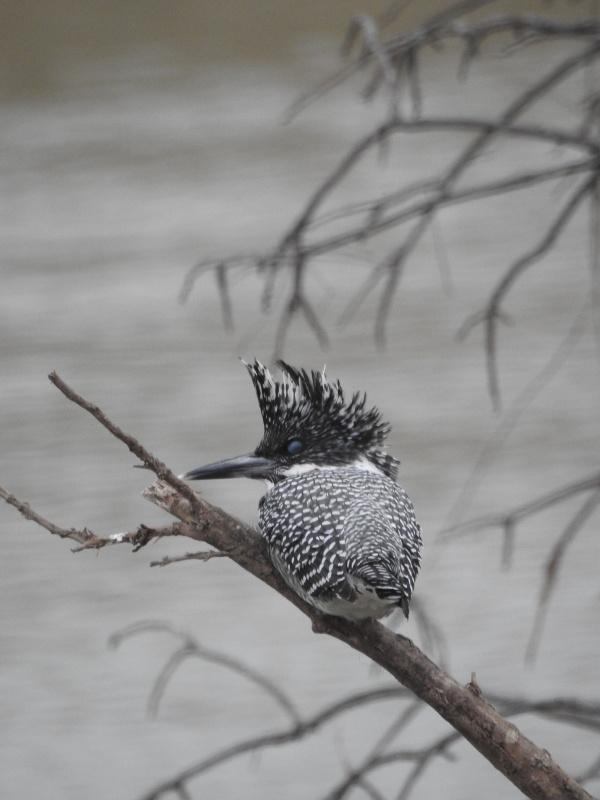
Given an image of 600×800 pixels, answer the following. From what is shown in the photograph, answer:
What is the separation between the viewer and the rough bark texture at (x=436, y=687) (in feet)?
5.19

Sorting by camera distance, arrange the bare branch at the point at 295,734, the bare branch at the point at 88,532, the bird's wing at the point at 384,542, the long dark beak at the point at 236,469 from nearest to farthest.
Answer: the bare branch at the point at 88,532 < the bird's wing at the point at 384,542 < the long dark beak at the point at 236,469 < the bare branch at the point at 295,734

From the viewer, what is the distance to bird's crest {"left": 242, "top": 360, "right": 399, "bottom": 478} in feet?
6.81

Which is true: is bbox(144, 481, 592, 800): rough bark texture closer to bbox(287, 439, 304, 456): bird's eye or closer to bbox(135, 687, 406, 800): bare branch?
bbox(287, 439, 304, 456): bird's eye

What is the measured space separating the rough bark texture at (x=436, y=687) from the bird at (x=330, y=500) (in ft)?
0.12

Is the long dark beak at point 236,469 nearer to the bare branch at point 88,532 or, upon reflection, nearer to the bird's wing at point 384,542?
the bird's wing at point 384,542

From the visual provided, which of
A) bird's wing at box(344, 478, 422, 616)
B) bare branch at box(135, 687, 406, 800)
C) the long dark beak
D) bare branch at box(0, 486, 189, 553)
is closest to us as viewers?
bare branch at box(0, 486, 189, 553)

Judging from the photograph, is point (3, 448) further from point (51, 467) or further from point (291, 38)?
point (291, 38)

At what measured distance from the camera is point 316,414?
209cm

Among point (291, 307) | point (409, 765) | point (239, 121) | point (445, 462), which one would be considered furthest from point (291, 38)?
point (291, 307)

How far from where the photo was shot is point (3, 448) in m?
4.34

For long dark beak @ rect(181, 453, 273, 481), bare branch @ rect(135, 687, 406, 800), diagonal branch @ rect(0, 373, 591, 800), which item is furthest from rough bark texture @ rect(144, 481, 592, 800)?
bare branch @ rect(135, 687, 406, 800)

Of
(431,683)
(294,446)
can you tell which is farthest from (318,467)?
(431,683)

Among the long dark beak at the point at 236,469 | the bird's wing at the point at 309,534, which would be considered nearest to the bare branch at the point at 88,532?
the bird's wing at the point at 309,534

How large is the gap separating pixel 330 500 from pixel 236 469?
0.25 meters
